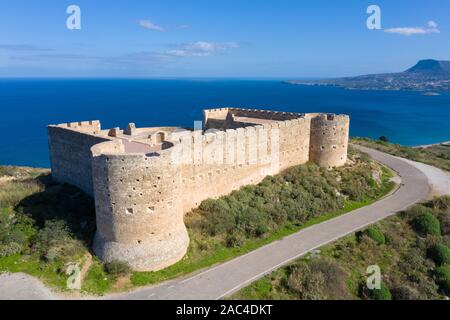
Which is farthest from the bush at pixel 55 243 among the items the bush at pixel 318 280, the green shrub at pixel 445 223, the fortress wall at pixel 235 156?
the green shrub at pixel 445 223

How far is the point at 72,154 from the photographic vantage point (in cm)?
2091

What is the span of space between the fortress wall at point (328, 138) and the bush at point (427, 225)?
8.19m

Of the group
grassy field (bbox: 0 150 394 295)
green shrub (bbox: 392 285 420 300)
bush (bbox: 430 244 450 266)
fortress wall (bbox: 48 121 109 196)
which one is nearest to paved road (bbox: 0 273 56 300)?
grassy field (bbox: 0 150 394 295)

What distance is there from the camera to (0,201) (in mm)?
19188

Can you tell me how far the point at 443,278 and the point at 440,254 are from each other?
1.60 metres

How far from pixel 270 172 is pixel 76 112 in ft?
292

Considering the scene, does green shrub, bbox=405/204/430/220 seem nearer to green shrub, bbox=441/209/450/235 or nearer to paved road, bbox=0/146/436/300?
paved road, bbox=0/146/436/300

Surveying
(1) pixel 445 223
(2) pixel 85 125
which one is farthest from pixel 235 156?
(1) pixel 445 223

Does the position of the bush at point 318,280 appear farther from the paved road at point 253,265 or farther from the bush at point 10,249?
the bush at point 10,249
